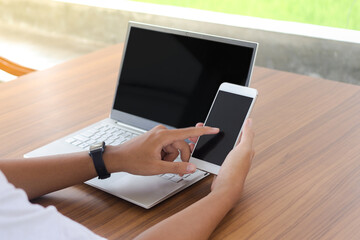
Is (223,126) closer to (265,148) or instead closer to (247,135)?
(247,135)

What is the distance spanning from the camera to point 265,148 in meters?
1.23

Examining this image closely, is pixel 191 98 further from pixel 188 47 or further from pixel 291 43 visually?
pixel 291 43

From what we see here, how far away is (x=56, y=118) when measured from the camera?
1.40 meters

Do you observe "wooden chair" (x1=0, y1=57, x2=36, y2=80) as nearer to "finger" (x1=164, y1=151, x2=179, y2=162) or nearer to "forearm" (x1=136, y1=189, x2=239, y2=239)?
"finger" (x1=164, y1=151, x2=179, y2=162)

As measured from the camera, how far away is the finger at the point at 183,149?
1.05m

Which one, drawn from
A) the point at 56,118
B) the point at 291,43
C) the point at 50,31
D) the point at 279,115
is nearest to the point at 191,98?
the point at 279,115

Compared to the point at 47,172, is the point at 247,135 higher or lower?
higher

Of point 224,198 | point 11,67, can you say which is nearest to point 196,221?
point 224,198

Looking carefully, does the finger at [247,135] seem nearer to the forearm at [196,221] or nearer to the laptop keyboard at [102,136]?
the forearm at [196,221]

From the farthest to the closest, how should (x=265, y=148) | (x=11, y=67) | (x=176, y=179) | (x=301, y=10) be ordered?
(x=301, y=10) < (x=11, y=67) < (x=265, y=148) < (x=176, y=179)

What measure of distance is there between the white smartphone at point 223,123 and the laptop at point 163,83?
57 mm

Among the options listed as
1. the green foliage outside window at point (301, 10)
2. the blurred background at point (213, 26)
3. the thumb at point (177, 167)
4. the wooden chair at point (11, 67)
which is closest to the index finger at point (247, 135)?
the thumb at point (177, 167)

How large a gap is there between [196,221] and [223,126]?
0.28 meters

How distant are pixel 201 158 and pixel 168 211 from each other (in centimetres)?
14
